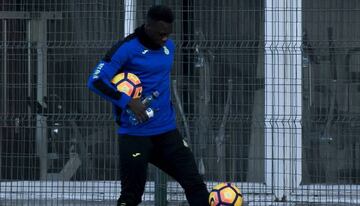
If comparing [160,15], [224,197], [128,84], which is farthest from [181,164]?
[160,15]

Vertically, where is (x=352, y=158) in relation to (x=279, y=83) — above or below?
below

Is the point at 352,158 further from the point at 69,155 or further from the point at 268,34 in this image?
the point at 69,155

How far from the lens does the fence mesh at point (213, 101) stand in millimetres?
7953

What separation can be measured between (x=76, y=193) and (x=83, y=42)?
1.58 m

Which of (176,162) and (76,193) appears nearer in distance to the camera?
(176,162)

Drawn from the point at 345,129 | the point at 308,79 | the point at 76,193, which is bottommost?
the point at 76,193

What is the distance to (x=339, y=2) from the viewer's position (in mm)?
7988

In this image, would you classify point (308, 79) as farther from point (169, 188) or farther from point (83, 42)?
point (83, 42)

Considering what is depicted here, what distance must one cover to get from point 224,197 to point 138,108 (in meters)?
1.08

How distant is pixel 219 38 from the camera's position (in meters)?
8.14

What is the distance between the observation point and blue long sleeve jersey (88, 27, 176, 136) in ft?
19.4

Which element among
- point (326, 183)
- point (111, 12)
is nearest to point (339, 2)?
point (326, 183)

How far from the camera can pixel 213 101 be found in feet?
26.5

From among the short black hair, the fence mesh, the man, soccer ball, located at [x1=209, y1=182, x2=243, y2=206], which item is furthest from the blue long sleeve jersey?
the fence mesh
